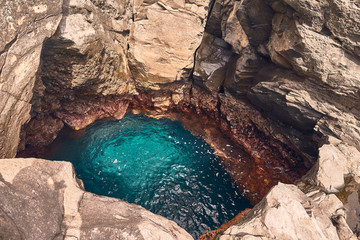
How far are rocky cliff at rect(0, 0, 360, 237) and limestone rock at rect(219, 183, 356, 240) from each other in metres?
0.98

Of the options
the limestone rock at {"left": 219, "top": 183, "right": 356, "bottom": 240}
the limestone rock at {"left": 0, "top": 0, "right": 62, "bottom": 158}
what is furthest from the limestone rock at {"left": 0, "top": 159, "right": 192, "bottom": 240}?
the limestone rock at {"left": 0, "top": 0, "right": 62, "bottom": 158}

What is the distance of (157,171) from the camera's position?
23.6 feet

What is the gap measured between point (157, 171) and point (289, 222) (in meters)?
4.62

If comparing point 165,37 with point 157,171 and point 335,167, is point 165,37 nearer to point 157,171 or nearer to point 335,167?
point 157,171

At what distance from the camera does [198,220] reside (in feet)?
19.8

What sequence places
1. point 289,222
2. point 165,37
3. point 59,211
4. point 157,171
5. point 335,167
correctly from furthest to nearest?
point 165,37 < point 157,171 < point 335,167 < point 289,222 < point 59,211

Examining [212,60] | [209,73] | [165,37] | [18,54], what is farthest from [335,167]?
[18,54]

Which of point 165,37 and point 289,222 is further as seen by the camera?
point 165,37

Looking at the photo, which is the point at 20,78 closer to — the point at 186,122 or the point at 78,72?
the point at 78,72

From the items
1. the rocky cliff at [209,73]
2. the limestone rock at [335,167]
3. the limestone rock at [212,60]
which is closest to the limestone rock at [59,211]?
the rocky cliff at [209,73]

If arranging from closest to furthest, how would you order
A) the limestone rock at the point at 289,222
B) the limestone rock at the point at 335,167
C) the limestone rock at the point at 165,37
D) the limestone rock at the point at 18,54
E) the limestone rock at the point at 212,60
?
1. the limestone rock at the point at 289,222
2. the limestone rock at the point at 18,54
3. the limestone rock at the point at 335,167
4. the limestone rock at the point at 165,37
5. the limestone rock at the point at 212,60

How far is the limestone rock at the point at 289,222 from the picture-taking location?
326cm

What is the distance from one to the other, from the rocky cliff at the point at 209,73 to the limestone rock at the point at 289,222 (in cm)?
98

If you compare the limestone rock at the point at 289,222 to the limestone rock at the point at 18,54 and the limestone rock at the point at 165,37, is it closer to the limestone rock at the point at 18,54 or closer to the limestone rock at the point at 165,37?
the limestone rock at the point at 18,54
